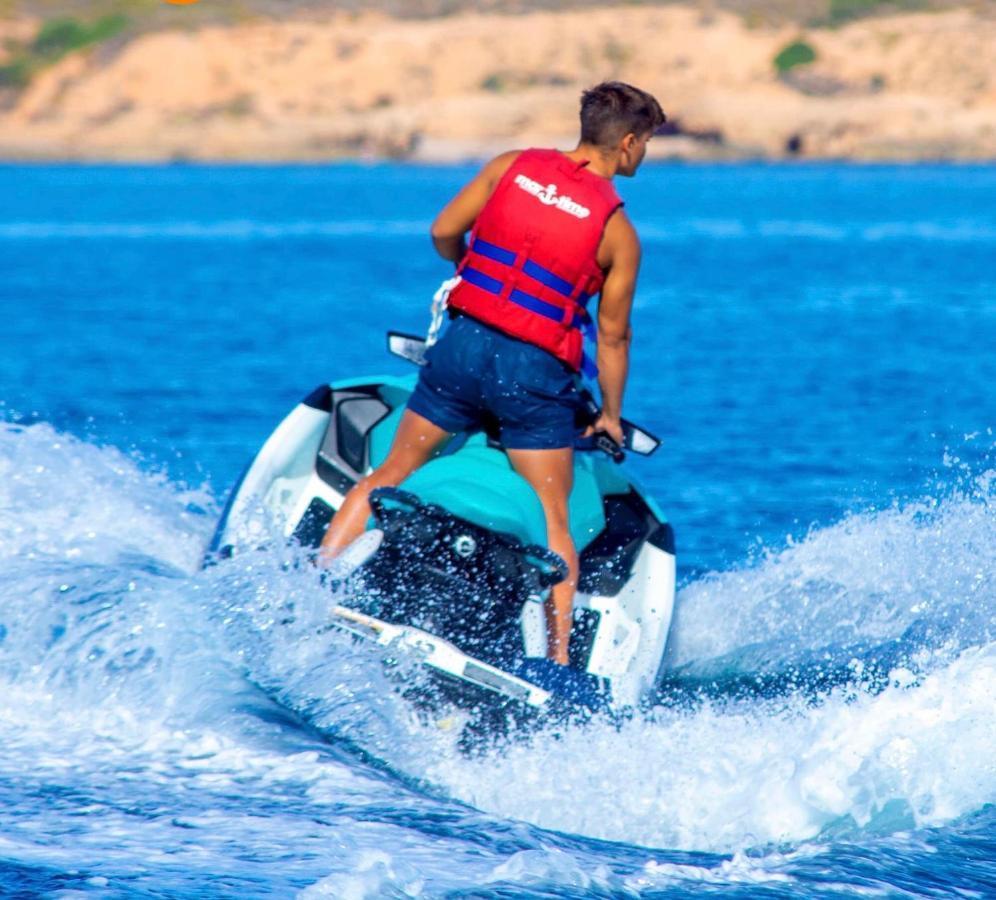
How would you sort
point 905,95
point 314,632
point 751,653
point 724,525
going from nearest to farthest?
point 314,632 → point 751,653 → point 724,525 → point 905,95

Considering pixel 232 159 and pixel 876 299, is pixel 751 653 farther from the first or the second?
pixel 232 159

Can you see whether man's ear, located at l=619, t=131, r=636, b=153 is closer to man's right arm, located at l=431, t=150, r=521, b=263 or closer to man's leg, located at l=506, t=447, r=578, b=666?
man's right arm, located at l=431, t=150, r=521, b=263

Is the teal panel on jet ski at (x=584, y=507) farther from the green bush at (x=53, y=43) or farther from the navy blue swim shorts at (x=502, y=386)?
the green bush at (x=53, y=43)

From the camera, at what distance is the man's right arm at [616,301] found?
5711 mm

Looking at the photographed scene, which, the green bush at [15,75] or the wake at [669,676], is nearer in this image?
the wake at [669,676]

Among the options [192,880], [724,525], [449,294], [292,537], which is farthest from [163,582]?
[724,525]

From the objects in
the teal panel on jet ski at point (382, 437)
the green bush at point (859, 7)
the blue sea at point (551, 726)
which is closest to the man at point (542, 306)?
the blue sea at point (551, 726)

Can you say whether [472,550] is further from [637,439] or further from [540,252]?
[540,252]

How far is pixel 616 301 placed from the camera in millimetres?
5758

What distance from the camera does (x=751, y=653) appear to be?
23.2 feet

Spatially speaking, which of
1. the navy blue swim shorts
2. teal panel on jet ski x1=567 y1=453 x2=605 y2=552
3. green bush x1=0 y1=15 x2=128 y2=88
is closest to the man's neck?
the navy blue swim shorts

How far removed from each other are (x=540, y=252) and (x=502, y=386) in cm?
46

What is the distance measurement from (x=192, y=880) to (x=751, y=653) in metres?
3.18

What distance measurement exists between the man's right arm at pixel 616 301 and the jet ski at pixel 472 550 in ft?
1.05
